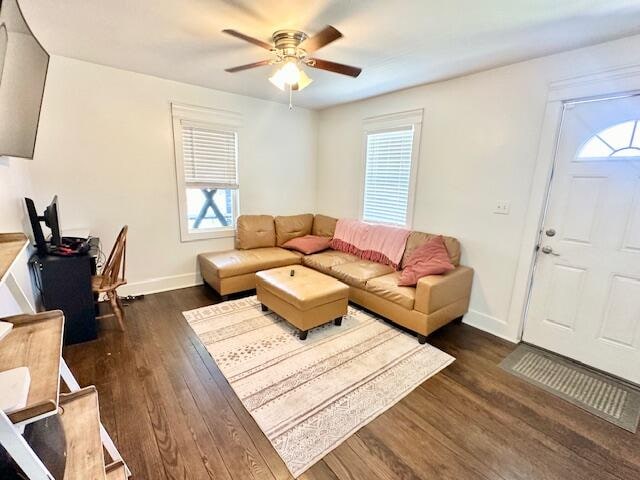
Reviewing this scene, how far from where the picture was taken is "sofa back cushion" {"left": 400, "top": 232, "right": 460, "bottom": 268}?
299cm

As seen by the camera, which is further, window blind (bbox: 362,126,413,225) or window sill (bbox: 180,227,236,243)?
window sill (bbox: 180,227,236,243)

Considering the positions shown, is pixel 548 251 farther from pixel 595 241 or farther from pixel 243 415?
pixel 243 415

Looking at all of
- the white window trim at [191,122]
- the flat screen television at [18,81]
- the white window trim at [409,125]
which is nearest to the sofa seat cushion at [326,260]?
the white window trim at [409,125]

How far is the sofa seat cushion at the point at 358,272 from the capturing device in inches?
121

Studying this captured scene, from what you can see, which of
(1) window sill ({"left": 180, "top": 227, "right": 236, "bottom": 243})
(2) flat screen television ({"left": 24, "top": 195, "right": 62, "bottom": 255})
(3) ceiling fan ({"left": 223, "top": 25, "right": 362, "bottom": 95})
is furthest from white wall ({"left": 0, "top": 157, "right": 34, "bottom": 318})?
(3) ceiling fan ({"left": 223, "top": 25, "right": 362, "bottom": 95})

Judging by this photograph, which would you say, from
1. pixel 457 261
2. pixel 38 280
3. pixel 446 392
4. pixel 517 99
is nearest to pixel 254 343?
pixel 446 392

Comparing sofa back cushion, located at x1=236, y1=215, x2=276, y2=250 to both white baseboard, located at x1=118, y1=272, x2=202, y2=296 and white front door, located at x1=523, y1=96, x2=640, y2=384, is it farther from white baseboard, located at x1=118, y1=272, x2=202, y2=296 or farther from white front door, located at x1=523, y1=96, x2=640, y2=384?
white front door, located at x1=523, y1=96, x2=640, y2=384

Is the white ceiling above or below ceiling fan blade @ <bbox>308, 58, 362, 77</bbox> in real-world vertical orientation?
above

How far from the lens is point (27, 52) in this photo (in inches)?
63.3

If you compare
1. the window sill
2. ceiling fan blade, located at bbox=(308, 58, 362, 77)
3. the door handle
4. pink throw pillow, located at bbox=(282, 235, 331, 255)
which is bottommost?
pink throw pillow, located at bbox=(282, 235, 331, 255)

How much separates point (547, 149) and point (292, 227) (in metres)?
3.06

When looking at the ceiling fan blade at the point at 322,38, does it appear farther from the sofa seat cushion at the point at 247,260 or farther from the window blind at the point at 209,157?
the sofa seat cushion at the point at 247,260

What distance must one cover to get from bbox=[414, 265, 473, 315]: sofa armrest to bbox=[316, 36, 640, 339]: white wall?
0.19 meters

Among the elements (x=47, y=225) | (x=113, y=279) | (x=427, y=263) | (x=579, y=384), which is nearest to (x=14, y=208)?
(x=47, y=225)
